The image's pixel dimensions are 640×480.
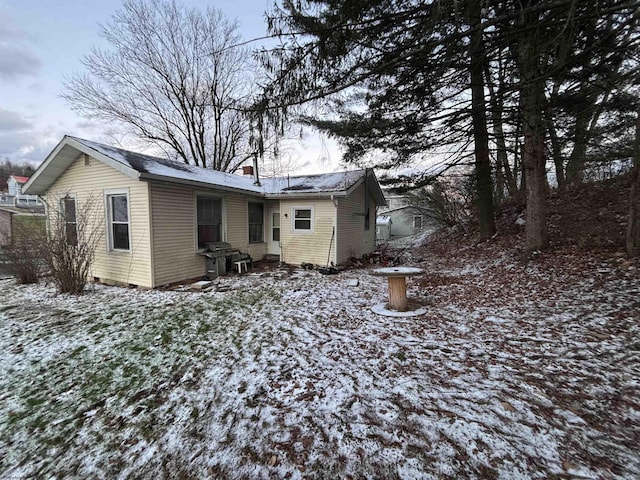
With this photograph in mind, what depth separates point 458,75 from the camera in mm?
4164

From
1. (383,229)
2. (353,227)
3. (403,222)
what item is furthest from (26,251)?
(403,222)

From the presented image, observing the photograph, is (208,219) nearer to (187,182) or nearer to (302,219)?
(187,182)

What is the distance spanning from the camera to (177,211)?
7238 millimetres

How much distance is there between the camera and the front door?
35.0 feet

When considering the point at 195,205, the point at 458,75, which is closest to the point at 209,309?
the point at 195,205

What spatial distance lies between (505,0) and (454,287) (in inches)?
198

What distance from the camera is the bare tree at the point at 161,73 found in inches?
551

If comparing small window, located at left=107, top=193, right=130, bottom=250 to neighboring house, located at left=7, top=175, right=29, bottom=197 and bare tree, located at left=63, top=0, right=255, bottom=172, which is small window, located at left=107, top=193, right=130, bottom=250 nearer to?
bare tree, located at left=63, top=0, right=255, bottom=172

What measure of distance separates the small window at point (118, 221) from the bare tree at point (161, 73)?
6856 mm

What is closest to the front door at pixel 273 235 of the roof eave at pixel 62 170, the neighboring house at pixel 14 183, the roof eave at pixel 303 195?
the roof eave at pixel 303 195

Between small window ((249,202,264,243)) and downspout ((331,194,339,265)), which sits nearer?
downspout ((331,194,339,265))

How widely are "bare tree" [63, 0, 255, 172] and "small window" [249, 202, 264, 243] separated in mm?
4491

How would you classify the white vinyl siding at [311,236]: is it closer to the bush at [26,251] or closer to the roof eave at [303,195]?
the roof eave at [303,195]

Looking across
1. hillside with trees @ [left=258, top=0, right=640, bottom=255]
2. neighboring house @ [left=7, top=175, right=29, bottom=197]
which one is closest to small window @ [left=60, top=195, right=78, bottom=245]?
hillside with trees @ [left=258, top=0, right=640, bottom=255]
